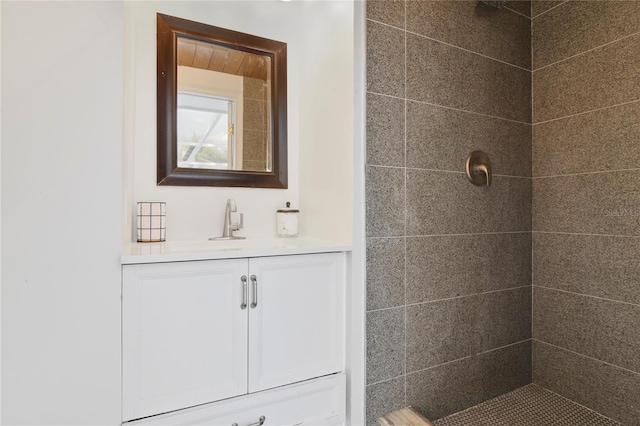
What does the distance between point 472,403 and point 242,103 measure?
1870 millimetres

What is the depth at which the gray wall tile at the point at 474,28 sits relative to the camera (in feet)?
5.19

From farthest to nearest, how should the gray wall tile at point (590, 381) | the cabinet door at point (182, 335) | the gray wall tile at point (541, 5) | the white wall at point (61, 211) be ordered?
the gray wall tile at point (541, 5) → the gray wall tile at point (590, 381) → the cabinet door at point (182, 335) → the white wall at point (61, 211)

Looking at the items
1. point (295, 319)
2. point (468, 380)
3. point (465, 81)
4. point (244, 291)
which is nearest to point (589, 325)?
point (468, 380)

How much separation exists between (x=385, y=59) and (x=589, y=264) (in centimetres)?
139

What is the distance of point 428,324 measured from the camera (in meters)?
1.58

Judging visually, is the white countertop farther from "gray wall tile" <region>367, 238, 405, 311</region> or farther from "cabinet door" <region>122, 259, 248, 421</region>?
"gray wall tile" <region>367, 238, 405, 311</region>

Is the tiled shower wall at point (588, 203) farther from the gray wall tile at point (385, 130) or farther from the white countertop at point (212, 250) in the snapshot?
the white countertop at point (212, 250)

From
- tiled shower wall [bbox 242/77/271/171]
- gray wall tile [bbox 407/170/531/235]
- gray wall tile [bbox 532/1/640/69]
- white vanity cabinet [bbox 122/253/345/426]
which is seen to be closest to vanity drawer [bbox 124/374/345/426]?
white vanity cabinet [bbox 122/253/345/426]

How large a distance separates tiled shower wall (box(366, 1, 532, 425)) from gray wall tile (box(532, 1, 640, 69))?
8cm

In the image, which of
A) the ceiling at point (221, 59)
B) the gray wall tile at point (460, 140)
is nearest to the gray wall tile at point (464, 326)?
the gray wall tile at point (460, 140)

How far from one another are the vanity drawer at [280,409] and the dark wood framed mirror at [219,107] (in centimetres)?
94

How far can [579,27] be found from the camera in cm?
175

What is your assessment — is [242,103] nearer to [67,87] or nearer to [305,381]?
[67,87]

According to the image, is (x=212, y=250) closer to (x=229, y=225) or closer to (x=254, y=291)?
(x=254, y=291)
